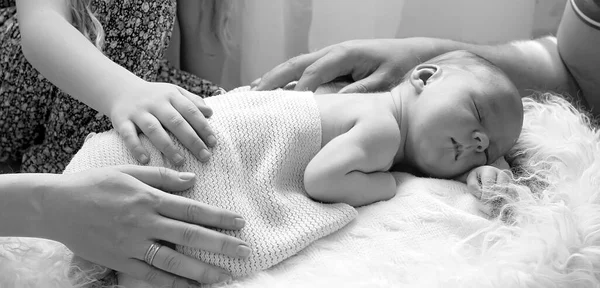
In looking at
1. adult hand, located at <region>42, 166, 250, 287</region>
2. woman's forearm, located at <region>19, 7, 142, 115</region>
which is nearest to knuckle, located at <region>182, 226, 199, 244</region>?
adult hand, located at <region>42, 166, 250, 287</region>

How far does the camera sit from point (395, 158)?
1.11 metres

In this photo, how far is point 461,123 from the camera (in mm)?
1009

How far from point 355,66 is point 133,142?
1.83ft

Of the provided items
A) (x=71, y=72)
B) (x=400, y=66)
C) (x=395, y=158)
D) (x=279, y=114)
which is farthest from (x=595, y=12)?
(x=71, y=72)

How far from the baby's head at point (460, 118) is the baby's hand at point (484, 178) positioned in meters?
0.03

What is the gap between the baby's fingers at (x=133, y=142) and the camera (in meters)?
0.92

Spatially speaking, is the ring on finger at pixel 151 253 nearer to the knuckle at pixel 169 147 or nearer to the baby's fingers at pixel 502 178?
the knuckle at pixel 169 147

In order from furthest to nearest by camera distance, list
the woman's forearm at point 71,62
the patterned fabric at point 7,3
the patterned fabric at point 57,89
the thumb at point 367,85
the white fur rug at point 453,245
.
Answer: the patterned fabric at point 7,3 < the patterned fabric at point 57,89 < the thumb at point 367,85 < the woman's forearm at point 71,62 < the white fur rug at point 453,245

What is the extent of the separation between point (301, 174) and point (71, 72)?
1.60 feet

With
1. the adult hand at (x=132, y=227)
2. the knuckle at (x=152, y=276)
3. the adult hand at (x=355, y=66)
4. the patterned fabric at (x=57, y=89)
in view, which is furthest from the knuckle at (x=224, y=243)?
the patterned fabric at (x=57, y=89)

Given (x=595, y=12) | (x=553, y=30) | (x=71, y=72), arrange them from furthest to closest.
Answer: (x=553, y=30) → (x=595, y=12) → (x=71, y=72)

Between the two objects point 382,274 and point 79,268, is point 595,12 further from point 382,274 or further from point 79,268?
point 79,268

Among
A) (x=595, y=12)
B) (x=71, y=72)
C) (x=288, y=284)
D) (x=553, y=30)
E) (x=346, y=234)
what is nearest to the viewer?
(x=288, y=284)

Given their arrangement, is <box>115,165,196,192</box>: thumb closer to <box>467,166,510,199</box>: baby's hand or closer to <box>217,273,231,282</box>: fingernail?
<box>217,273,231,282</box>: fingernail
